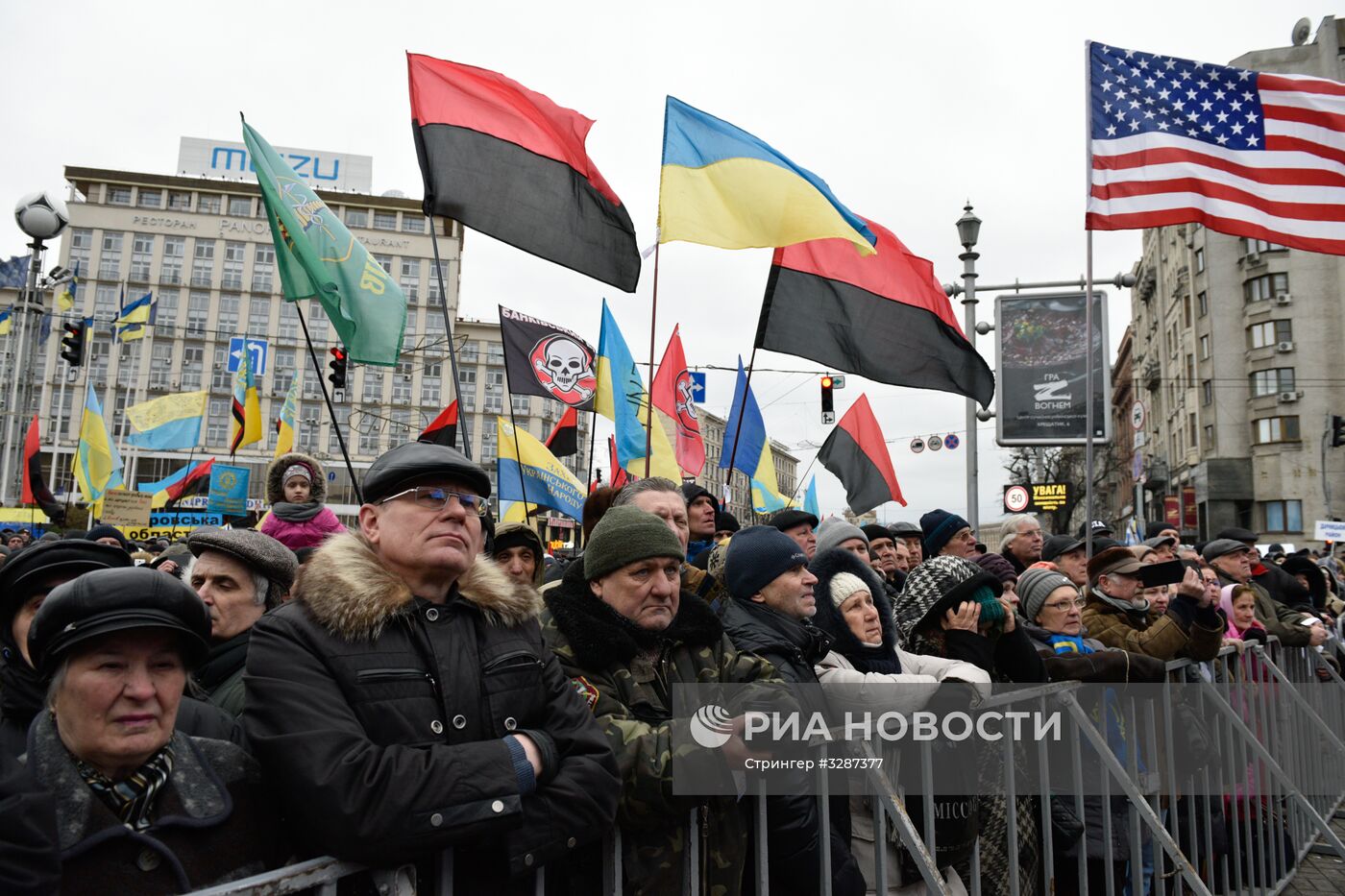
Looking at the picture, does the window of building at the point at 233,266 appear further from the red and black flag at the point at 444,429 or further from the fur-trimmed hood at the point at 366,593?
the fur-trimmed hood at the point at 366,593

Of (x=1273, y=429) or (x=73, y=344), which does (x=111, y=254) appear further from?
(x=1273, y=429)

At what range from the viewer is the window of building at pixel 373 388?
6981cm

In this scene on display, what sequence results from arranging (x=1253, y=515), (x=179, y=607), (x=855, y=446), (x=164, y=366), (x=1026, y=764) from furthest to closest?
(x=164, y=366), (x=1253, y=515), (x=855, y=446), (x=1026, y=764), (x=179, y=607)

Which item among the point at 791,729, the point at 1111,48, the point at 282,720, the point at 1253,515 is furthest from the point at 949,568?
the point at 1253,515

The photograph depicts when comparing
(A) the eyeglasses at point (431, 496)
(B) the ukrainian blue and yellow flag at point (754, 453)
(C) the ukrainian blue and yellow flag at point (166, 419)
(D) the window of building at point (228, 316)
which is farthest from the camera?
(D) the window of building at point (228, 316)

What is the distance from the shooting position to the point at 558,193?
559 cm

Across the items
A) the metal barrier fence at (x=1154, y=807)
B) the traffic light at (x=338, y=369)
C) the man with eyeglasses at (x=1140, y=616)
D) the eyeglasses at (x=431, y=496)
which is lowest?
the metal barrier fence at (x=1154, y=807)

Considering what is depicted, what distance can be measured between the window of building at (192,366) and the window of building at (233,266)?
16.7 feet

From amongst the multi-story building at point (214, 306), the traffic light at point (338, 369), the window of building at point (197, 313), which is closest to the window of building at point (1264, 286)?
the multi-story building at point (214, 306)

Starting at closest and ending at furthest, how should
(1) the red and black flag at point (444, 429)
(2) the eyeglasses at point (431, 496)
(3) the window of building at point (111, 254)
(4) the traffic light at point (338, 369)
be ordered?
(2) the eyeglasses at point (431, 496), (1) the red and black flag at point (444, 429), (4) the traffic light at point (338, 369), (3) the window of building at point (111, 254)

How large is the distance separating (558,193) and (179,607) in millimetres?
4122

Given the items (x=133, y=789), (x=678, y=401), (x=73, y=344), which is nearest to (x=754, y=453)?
(x=678, y=401)

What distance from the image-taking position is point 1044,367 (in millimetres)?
11070

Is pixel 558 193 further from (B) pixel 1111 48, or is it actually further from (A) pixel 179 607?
(B) pixel 1111 48
